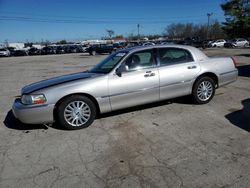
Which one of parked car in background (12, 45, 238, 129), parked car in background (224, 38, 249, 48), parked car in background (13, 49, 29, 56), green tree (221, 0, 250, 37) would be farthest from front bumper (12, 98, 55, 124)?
parked car in background (13, 49, 29, 56)

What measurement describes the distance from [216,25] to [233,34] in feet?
157

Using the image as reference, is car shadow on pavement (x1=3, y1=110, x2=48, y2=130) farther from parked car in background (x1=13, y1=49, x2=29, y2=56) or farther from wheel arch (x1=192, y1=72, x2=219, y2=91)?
parked car in background (x1=13, y1=49, x2=29, y2=56)

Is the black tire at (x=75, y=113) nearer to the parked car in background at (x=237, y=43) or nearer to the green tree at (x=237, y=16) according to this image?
the green tree at (x=237, y=16)

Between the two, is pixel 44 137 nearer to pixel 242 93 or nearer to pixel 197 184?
pixel 197 184

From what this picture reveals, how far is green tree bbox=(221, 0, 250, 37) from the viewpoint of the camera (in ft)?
124

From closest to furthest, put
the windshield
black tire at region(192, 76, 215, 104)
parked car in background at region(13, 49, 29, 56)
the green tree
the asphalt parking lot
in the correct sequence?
the asphalt parking lot → the windshield → black tire at region(192, 76, 215, 104) → the green tree → parked car in background at region(13, 49, 29, 56)

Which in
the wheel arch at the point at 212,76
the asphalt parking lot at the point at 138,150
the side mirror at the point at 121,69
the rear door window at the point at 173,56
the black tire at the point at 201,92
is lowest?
the asphalt parking lot at the point at 138,150

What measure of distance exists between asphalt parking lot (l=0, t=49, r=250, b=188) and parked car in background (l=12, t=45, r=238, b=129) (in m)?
0.34

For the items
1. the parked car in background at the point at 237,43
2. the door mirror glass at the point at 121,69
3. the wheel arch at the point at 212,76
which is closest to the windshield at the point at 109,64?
the door mirror glass at the point at 121,69

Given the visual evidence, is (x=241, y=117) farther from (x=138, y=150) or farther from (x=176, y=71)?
(x=138, y=150)

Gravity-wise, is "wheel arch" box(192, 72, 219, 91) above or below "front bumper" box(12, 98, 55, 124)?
above

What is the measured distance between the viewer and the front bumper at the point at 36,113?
4680mm

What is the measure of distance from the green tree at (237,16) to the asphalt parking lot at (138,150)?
36.6 m

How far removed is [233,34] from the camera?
4016 cm
